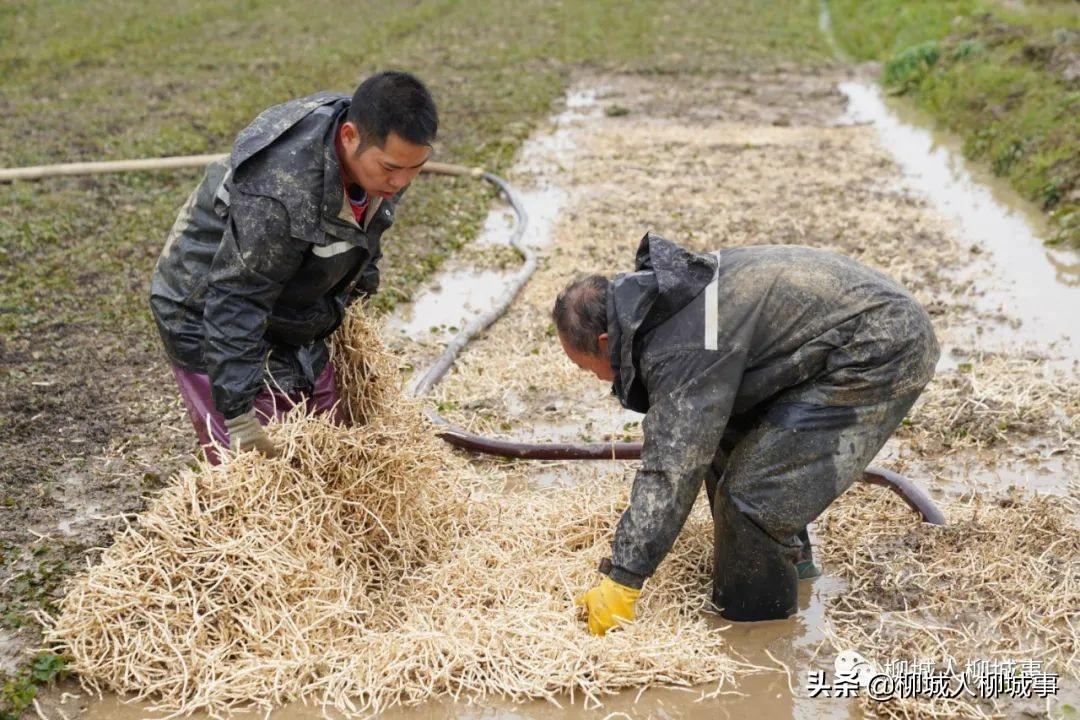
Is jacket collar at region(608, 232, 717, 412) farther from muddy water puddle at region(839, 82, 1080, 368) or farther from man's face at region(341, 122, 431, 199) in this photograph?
muddy water puddle at region(839, 82, 1080, 368)

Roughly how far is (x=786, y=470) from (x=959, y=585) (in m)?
1.04

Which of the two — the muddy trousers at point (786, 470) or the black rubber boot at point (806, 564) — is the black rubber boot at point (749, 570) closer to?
the muddy trousers at point (786, 470)

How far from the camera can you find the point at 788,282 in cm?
371

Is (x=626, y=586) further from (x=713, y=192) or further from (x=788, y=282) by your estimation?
(x=713, y=192)

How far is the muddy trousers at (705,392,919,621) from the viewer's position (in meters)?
3.80

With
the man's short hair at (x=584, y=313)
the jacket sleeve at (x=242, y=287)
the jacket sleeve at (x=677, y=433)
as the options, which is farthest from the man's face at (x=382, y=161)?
the jacket sleeve at (x=677, y=433)

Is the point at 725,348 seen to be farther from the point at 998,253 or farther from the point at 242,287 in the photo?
the point at 998,253

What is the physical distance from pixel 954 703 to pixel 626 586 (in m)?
1.17

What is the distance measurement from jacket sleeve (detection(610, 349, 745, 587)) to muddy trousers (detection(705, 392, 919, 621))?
0.93 ft

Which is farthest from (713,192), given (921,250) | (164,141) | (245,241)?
(245,241)

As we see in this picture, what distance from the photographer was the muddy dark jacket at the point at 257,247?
3.61 metres

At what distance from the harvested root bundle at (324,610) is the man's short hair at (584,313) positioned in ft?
3.41

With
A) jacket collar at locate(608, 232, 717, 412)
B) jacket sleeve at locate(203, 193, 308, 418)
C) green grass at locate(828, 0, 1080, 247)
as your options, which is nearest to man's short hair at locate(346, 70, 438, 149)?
jacket sleeve at locate(203, 193, 308, 418)

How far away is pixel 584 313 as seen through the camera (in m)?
3.60
